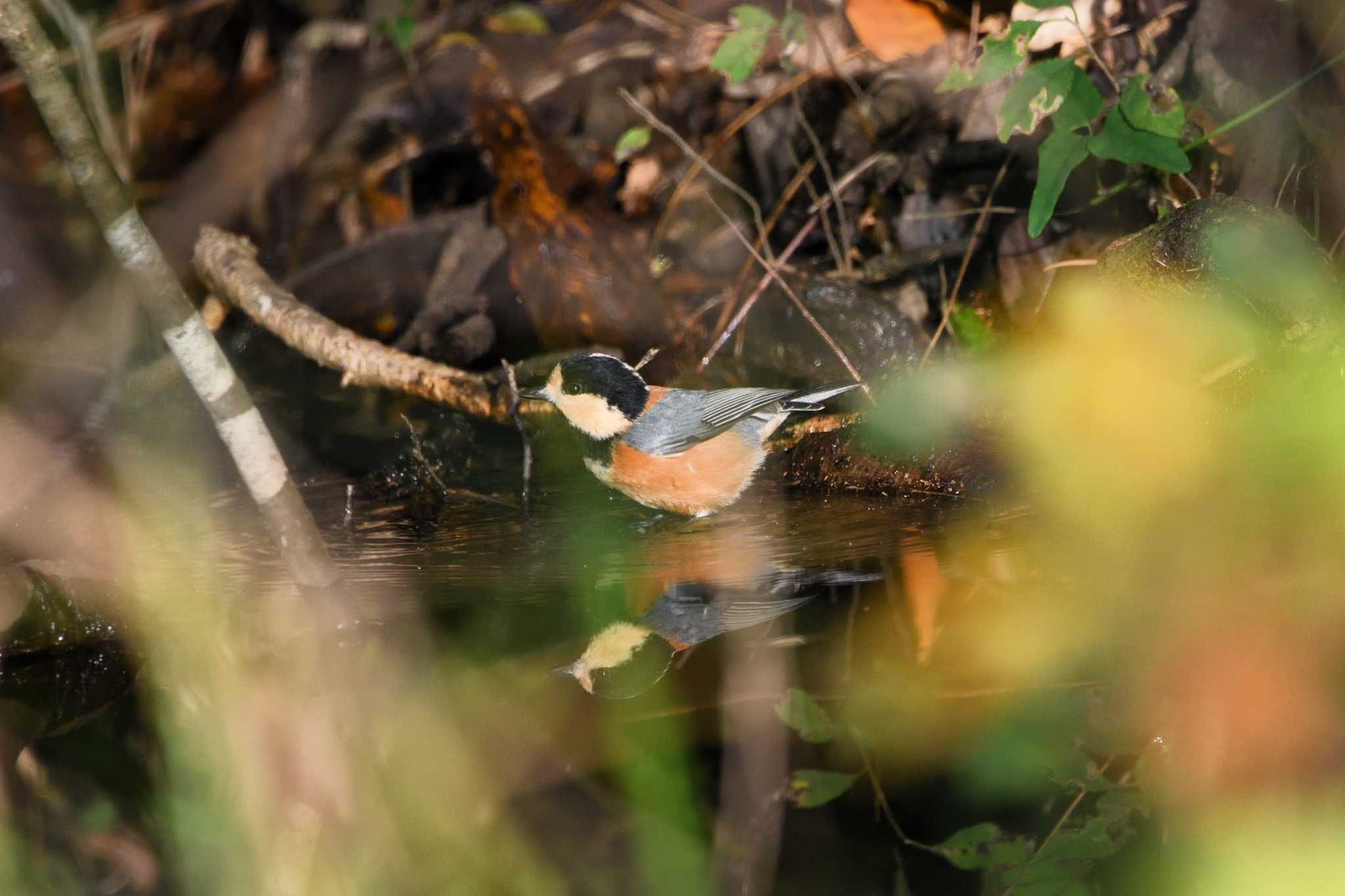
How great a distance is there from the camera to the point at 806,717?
95.9 inches

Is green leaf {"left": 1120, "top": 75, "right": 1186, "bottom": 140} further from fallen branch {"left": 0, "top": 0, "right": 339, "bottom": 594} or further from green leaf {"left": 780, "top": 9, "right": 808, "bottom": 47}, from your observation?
fallen branch {"left": 0, "top": 0, "right": 339, "bottom": 594}

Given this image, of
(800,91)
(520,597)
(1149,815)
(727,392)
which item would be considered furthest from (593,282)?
(1149,815)

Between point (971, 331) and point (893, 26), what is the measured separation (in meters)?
1.75

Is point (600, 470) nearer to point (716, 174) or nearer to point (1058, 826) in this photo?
point (716, 174)

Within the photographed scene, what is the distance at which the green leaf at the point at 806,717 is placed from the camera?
7.79 feet

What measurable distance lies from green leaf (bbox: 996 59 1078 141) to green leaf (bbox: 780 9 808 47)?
143 centimetres

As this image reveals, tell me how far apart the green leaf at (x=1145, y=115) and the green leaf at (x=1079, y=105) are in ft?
0.28

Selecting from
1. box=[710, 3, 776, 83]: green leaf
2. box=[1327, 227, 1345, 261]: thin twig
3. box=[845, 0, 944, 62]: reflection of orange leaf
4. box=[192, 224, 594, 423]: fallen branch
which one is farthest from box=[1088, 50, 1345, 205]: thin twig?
box=[192, 224, 594, 423]: fallen branch

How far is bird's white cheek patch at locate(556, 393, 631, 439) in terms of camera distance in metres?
3.70

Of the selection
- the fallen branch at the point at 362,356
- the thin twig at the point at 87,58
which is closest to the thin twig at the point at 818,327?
the fallen branch at the point at 362,356

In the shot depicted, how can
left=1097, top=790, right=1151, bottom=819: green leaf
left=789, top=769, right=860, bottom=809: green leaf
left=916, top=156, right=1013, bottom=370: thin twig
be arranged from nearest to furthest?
1. left=1097, top=790, right=1151, bottom=819: green leaf
2. left=789, top=769, right=860, bottom=809: green leaf
3. left=916, top=156, right=1013, bottom=370: thin twig

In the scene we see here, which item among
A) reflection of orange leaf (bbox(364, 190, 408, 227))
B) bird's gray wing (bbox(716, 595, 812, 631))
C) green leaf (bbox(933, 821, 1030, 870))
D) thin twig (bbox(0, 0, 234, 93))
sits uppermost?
thin twig (bbox(0, 0, 234, 93))

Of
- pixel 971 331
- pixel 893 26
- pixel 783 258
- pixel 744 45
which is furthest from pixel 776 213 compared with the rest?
pixel 971 331

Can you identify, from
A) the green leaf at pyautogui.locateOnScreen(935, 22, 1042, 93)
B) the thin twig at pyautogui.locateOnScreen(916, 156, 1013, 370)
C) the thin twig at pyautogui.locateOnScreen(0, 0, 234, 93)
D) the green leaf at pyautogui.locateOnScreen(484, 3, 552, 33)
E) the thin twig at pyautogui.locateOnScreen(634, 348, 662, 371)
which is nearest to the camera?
the green leaf at pyautogui.locateOnScreen(935, 22, 1042, 93)
